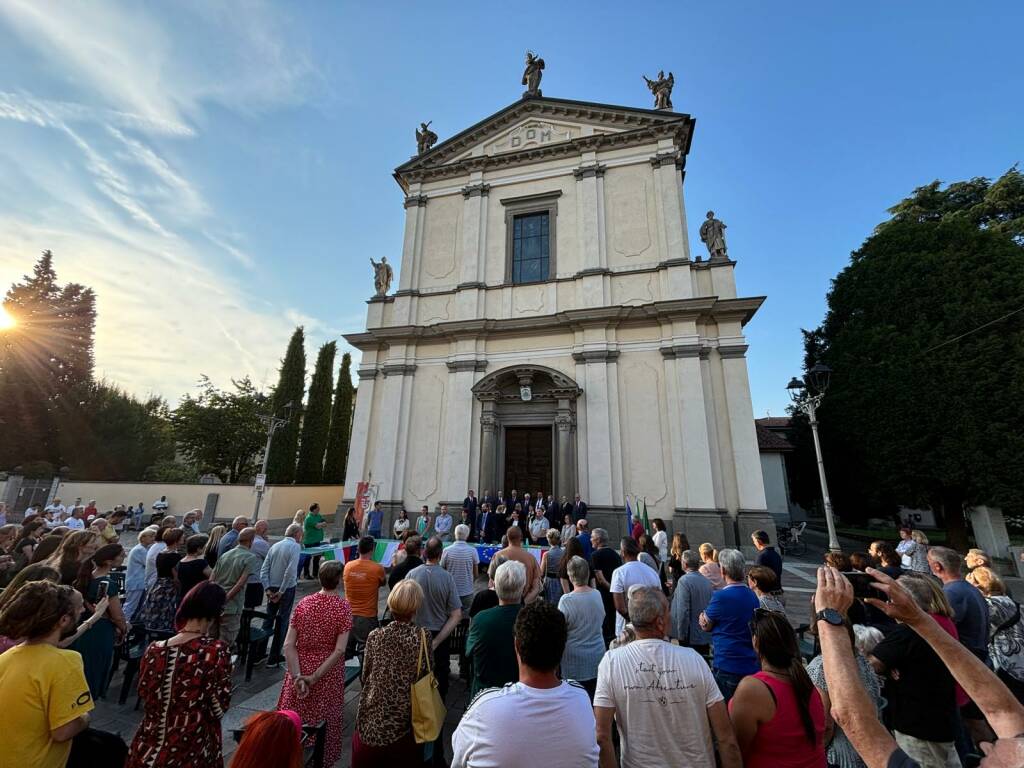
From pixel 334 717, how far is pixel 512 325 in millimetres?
11871

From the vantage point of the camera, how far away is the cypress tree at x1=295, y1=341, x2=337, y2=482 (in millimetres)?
24016

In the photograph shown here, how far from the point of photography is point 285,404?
24344mm

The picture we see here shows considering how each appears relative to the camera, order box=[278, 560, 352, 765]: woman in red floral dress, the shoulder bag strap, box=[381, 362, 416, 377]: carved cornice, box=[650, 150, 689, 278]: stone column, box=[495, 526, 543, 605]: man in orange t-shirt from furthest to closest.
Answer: box=[381, 362, 416, 377]: carved cornice < box=[650, 150, 689, 278]: stone column < box=[495, 526, 543, 605]: man in orange t-shirt < box=[278, 560, 352, 765]: woman in red floral dress < the shoulder bag strap

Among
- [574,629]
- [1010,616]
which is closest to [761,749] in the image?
[574,629]

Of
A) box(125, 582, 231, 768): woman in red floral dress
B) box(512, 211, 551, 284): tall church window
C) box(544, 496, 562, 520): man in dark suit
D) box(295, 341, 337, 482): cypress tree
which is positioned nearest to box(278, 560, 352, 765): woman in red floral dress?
box(125, 582, 231, 768): woman in red floral dress

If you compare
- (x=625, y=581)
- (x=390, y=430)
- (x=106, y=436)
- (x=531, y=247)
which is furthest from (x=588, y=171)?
(x=106, y=436)

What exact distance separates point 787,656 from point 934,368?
16582mm

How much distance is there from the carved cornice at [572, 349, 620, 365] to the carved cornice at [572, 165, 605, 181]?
6.63m

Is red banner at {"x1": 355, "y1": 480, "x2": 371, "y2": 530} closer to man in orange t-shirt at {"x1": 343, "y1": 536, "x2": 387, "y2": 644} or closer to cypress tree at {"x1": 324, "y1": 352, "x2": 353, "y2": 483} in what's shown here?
man in orange t-shirt at {"x1": 343, "y1": 536, "x2": 387, "y2": 644}

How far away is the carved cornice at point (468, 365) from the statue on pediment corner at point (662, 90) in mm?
11287

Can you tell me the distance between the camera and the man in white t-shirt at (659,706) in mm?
1915

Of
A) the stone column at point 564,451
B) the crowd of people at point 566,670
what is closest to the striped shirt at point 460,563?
the crowd of people at point 566,670

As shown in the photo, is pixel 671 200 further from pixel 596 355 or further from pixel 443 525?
pixel 443 525

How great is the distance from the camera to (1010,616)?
136 inches
